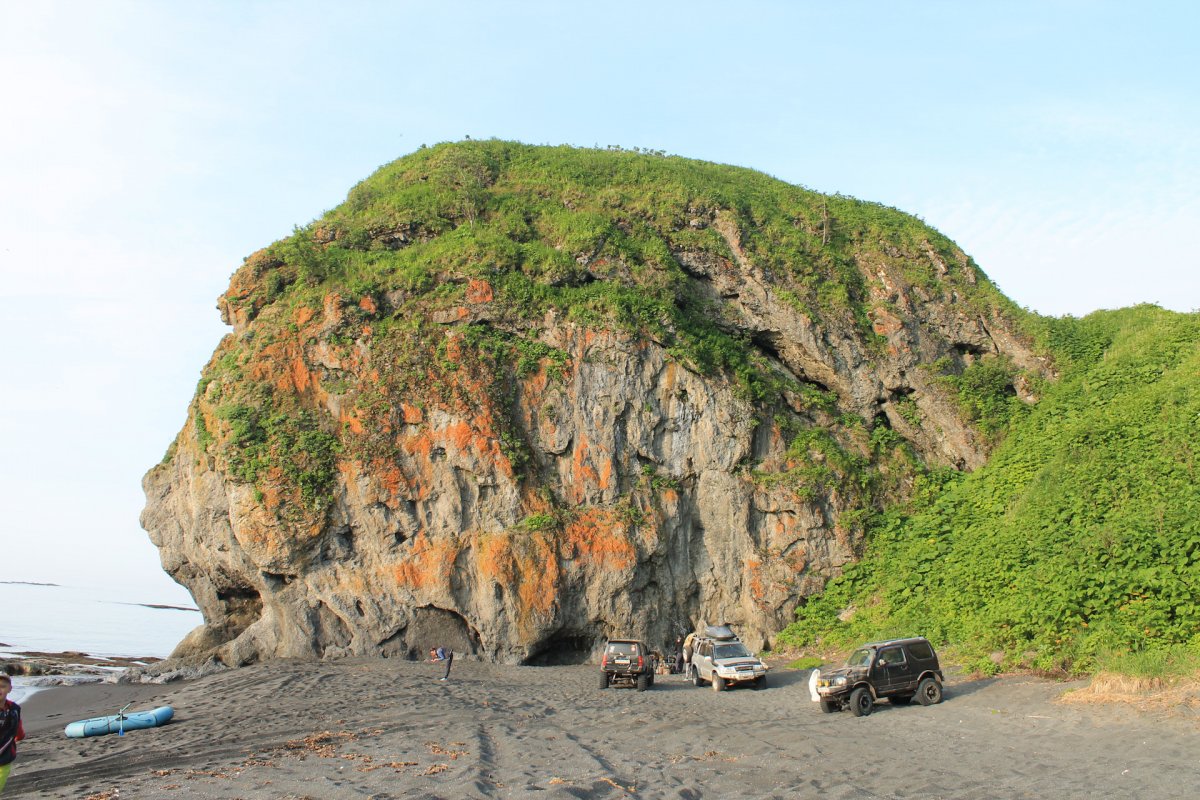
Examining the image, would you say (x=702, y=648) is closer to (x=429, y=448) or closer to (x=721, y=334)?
(x=429, y=448)

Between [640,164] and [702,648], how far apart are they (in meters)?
23.3

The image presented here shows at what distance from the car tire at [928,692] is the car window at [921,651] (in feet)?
1.47

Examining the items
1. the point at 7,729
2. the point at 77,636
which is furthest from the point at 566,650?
the point at 77,636

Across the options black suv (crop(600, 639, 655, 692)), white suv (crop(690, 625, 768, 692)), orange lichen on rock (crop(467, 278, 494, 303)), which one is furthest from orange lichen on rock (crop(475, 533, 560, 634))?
orange lichen on rock (crop(467, 278, 494, 303))

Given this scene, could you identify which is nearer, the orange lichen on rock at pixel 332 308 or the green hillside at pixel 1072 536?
the green hillside at pixel 1072 536

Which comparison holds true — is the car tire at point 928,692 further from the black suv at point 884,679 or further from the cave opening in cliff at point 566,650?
the cave opening in cliff at point 566,650

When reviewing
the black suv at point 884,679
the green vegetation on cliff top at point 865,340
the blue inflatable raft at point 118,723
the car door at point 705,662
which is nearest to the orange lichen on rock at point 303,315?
the green vegetation on cliff top at point 865,340

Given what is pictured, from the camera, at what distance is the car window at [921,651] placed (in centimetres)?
1700

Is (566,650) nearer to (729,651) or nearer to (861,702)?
(729,651)

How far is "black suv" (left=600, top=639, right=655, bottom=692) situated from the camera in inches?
830

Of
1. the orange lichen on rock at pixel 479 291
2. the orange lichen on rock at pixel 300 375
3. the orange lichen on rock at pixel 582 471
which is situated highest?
the orange lichen on rock at pixel 479 291

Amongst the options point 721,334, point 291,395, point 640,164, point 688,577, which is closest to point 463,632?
point 688,577

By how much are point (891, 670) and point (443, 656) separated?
12685 mm

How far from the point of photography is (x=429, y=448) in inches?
1008
